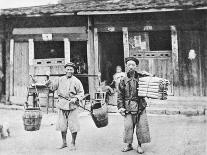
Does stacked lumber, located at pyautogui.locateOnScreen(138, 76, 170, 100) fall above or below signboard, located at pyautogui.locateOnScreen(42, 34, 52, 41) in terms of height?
below

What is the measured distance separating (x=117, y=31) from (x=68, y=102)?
539 cm

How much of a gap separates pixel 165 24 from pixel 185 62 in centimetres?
139

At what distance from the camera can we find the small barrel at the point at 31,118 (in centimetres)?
738

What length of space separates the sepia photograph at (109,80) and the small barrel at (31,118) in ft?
0.07

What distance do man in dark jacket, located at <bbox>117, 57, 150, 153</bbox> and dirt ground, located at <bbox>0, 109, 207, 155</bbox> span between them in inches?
11.4

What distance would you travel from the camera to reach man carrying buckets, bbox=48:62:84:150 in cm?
599

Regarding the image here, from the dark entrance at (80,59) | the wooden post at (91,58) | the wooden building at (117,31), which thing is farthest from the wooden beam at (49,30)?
the dark entrance at (80,59)

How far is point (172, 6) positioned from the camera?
387 inches

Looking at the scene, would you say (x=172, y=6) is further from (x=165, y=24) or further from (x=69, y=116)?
(x=69, y=116)

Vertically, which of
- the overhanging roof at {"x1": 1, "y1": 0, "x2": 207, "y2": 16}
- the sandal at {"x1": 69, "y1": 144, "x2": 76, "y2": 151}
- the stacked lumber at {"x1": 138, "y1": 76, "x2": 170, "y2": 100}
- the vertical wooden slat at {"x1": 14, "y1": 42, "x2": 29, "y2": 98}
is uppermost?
the overhanging roof at {"x1": 1, "y1": 0, "x2": 207, "y2": 16}

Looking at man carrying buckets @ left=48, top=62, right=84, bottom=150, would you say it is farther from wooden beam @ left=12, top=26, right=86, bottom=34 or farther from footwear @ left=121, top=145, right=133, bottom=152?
wooden beam @ left=12, top=26, right=86, bottom=34

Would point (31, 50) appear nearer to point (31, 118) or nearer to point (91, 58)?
point (91, 58)

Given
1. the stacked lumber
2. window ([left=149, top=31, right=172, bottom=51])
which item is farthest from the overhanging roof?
the stacked lumber

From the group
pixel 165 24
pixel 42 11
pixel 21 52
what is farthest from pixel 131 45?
pixel 21 52
